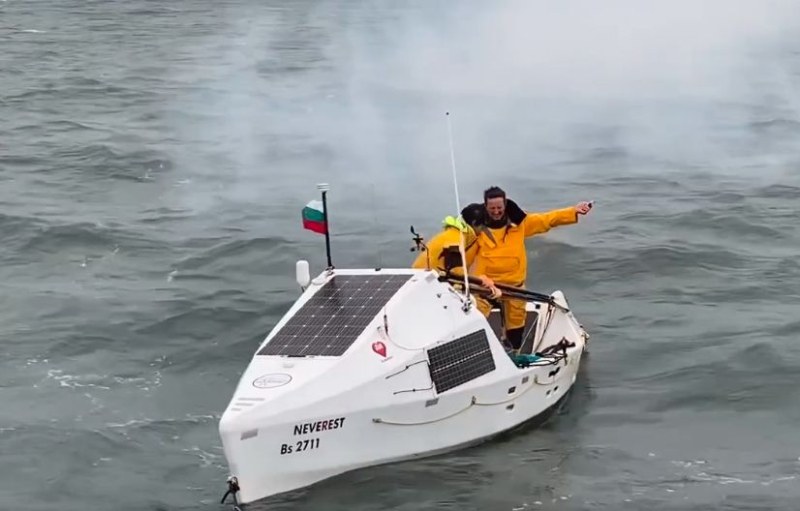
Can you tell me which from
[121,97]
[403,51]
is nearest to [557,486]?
[121,97]

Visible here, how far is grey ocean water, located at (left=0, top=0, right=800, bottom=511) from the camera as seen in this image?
17250 millimetres

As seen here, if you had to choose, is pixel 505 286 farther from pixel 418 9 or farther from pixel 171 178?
pixel 418 9

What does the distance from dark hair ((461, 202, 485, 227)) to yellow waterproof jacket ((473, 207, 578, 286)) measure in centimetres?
18

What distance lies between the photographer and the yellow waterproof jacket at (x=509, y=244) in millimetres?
18922

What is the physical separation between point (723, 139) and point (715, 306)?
15.7m

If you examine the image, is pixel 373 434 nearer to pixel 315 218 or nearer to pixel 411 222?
pixel 315 218

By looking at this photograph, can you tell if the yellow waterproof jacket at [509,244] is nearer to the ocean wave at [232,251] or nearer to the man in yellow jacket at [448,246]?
the man in yellow jacket at [448,246]

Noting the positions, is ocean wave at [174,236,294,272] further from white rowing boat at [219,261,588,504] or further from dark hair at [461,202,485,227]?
white rowing boat at [219,261,588,504]

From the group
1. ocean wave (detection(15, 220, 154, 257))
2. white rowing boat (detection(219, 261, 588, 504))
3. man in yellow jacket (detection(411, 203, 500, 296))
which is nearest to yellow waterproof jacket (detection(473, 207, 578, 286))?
man in yellow jacket (detection(411, 203, 500, 296))

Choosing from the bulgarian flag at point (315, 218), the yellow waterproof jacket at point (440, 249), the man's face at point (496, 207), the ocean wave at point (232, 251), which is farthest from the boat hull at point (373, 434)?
the ocean wave at point (232, 251)

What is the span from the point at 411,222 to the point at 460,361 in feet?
39.6

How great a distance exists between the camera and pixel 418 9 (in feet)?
226

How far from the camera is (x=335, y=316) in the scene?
55.4ft

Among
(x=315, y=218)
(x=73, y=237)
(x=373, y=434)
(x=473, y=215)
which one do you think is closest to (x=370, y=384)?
(x=373, y=434)
